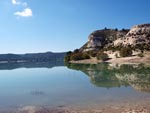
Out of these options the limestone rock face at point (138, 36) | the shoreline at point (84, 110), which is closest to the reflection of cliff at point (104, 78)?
the shoreline at point (84, 110)

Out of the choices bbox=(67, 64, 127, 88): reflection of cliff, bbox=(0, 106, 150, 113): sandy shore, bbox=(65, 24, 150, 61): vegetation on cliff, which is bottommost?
bbox=(0, 106, 150, 113): sandy shore

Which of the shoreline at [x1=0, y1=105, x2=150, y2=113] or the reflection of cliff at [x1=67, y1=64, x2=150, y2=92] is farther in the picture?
the reflection of cliff at [x1=67, y1=64, x2=150, y2=92]

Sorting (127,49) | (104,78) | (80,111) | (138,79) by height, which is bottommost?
(80,111)

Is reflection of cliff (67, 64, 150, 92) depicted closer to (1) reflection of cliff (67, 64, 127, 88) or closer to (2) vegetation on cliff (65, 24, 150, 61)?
(1) reflection of cliff (67, 64, 127, 88)

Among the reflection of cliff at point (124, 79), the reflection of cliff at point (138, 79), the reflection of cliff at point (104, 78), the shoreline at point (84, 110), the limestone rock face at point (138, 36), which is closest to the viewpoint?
the shoreline at point (84, 110)

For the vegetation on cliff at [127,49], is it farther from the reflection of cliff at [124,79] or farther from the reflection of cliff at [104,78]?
the reflection of cliff at [124,79]

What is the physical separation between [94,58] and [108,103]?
122 m

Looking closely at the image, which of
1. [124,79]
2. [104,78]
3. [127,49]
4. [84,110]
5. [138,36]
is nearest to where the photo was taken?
[84,110]

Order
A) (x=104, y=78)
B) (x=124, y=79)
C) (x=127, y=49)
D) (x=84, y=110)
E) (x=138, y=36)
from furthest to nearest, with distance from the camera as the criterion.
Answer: (x=138, y=36), (x=127, y=49), (x=104, y=78), (x=124, y=79), (x=84, y=110)

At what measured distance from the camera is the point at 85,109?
76.3ft

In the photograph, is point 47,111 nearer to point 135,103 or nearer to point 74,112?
point 74,112

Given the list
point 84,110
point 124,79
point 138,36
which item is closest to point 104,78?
point 124,79

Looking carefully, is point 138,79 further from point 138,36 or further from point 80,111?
point 138,36

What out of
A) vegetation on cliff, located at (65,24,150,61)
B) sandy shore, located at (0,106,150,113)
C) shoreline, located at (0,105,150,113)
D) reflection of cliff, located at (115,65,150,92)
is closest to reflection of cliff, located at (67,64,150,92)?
reflection of cliff, located at (115,65,150,92)
